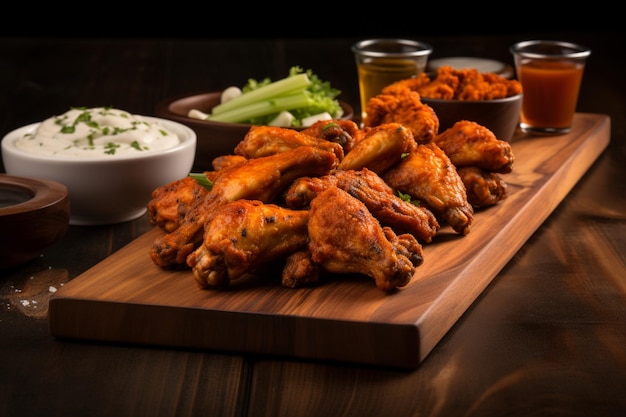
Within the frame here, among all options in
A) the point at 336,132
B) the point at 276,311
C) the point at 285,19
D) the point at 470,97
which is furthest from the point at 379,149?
the point at 285,19

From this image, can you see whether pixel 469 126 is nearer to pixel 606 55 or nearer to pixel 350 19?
pixel 606 55

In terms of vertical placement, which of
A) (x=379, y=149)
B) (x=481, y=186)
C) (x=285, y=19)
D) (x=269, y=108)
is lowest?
(x=285, y=19)

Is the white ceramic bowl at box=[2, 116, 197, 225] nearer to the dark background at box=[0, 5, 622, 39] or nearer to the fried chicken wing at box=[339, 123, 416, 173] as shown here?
the fried chicken wing at box=[339, 123, 416, 173]

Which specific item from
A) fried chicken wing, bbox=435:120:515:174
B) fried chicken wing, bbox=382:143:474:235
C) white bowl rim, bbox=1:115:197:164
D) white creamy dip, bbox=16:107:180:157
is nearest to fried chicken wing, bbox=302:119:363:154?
fried chicken wing, bbox=382:143:474:235

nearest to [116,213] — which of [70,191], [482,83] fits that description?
[70,191]

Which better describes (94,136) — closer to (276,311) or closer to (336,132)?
(336,132)

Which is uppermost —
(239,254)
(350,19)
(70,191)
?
(239,254)
